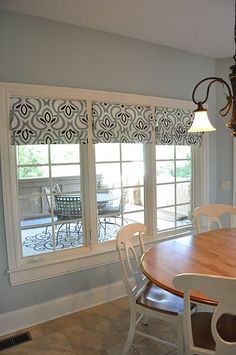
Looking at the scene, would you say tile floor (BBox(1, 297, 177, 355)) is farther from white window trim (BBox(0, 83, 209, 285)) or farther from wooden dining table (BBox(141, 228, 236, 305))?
wooden dining table (BBox(141, 228, 236, 305))

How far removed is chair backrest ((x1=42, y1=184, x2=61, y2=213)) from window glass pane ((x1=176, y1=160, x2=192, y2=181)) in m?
1.49

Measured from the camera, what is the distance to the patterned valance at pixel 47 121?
223cm

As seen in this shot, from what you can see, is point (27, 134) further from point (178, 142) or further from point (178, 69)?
point (178, 69)

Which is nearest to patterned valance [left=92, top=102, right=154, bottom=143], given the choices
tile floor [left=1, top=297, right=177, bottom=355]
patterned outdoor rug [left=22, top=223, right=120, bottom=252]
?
patterned outdoor rug [left=22, top=223, right=120, bottom=252]

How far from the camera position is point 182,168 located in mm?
3352

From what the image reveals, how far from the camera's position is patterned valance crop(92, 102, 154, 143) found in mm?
2598

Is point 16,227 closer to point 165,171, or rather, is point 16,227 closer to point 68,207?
point 68,207

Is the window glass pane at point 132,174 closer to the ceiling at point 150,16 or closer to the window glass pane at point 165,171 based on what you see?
the window glass pane at point 165,171

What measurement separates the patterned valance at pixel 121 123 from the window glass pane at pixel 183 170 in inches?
24.3

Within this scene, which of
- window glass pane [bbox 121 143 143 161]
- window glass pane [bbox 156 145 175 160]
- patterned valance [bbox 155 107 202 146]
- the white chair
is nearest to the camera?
the white chair

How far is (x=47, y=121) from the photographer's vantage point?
233cm

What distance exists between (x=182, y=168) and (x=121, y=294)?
1.61 meters

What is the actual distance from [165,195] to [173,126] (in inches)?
31.4

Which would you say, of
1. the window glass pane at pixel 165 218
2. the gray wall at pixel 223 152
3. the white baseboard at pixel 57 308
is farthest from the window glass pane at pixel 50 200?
the gray wall at pixel 223 152
